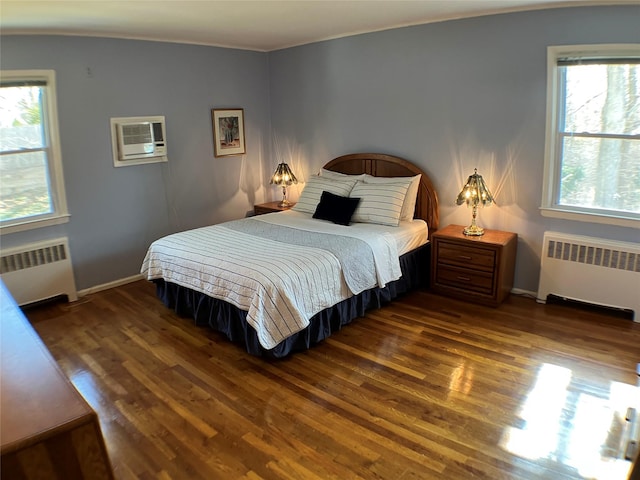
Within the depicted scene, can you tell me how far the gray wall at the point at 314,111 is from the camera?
3738 mm

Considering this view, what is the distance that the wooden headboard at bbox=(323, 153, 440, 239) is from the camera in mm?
4359

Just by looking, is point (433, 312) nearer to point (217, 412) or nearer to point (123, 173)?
point (217, 412)

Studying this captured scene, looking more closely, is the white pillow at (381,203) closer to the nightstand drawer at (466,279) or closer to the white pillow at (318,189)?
the white pillow at (318,189)

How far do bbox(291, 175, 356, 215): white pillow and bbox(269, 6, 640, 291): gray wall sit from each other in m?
0.51

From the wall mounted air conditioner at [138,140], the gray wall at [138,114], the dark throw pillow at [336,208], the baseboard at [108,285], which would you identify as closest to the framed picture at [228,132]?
the gray wall at [138,114]

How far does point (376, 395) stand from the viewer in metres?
2.73

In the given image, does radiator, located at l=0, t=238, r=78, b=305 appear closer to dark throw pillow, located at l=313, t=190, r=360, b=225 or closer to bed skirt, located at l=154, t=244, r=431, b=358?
bed skirt, located at l=154, t=244, r=431, b=358

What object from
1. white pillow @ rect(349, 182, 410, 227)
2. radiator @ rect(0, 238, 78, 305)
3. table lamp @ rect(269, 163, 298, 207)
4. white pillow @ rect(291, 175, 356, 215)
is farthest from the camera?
table lamp @ rect(269, 163, 298, 207)

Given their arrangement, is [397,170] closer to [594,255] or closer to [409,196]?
[409,196]

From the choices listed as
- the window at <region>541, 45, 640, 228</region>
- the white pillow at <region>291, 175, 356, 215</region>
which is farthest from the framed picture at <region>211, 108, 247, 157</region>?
the window at <region>541, 45, 640, 228</region>

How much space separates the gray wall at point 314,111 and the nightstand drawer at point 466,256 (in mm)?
441

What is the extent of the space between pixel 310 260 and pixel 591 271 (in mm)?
2229

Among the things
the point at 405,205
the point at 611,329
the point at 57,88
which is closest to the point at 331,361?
the point at 405,205

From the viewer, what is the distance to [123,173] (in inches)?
174
